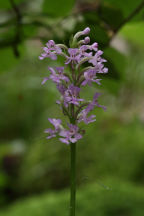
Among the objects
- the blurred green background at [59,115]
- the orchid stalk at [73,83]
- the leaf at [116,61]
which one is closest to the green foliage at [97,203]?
the blurred green background at [59,115]

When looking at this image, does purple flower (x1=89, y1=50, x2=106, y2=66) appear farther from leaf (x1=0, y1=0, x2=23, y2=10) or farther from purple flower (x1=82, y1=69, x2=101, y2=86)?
leaf (x1=0, y1=0, x2=23, y2=10)

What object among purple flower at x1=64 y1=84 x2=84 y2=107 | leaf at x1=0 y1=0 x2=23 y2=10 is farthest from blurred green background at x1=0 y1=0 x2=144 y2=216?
purple flower at x1=64 y1=84 x2=84 y2=107

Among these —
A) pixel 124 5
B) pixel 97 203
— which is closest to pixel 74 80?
pixel 124 5

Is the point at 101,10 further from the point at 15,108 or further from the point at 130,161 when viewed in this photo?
the point at 15,108

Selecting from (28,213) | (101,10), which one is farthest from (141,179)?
(101,10)

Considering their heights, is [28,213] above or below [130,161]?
below

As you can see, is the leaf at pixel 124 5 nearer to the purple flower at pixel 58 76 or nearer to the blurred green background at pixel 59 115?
the blurred green background at pixel 59 115

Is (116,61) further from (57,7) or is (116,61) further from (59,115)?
(59,115)
